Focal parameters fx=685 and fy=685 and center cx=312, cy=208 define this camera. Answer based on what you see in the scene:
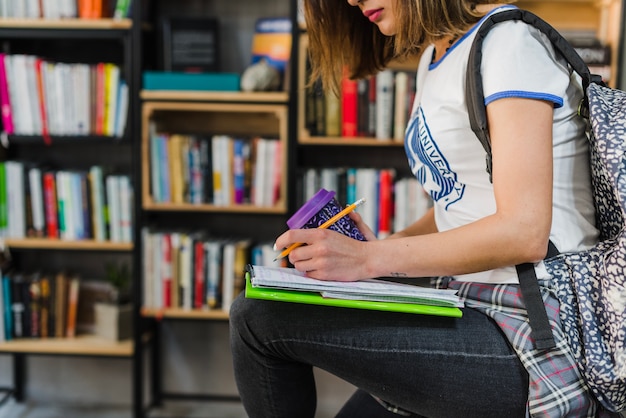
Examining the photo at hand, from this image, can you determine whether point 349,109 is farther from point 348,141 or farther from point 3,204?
point 3,204

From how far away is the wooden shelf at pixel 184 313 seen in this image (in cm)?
229

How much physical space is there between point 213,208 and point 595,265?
1.52 m

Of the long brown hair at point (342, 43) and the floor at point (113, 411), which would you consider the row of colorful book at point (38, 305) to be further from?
the long brown hair at point (342, 43)

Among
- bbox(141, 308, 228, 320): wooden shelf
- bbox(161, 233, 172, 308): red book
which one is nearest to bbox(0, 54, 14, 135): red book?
bbox(161, 233, 172, 308): red book

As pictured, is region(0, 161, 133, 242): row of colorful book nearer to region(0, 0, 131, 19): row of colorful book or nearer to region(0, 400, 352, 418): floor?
region(0, 0, 131, 19): row of colorful book

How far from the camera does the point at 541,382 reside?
2.81 feet

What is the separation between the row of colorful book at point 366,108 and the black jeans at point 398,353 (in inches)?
52.0

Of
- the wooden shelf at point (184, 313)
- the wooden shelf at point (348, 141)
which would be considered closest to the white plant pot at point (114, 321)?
the wooden shelf at point (184, 313)

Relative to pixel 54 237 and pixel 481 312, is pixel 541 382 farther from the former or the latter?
pixel 54 237

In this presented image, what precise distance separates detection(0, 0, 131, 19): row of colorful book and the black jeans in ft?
5.20

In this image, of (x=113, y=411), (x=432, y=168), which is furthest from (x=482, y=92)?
(x=113, y=411)

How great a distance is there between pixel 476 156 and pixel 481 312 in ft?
0.75

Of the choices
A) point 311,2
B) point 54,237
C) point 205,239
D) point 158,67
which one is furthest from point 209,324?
point 311,2

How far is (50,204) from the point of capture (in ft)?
7.61
